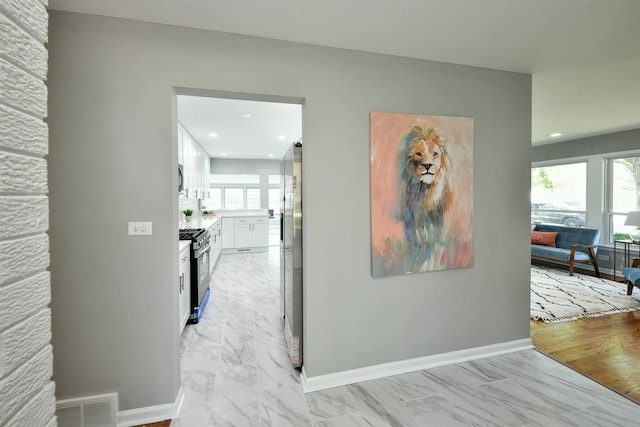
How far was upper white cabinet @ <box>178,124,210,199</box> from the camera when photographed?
454cm

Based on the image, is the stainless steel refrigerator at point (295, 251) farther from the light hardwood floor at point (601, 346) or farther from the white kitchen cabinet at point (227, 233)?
the white kitchen cabinet at point (227, 233)

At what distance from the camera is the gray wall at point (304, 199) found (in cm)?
170

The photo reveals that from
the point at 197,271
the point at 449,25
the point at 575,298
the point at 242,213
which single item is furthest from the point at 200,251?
the point at 575,298

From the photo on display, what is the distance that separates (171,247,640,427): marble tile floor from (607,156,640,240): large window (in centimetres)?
438

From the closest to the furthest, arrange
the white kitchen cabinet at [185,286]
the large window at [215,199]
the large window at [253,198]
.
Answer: the white kitchen cabinet at [185,286] < the large window at [215,199] < the large window at [253,198]

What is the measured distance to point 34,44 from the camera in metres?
0.79

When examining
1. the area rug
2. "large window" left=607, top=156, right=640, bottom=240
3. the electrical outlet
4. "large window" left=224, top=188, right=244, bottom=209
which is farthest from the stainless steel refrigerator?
"large window" left=224, top=188, right=244, bottom=209

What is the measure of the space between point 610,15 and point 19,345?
3.24m

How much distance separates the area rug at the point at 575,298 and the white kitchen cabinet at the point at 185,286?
154 inches

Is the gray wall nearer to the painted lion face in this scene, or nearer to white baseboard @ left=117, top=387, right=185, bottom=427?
white baseboard @ left=117, top=387, right=185, bottom=427

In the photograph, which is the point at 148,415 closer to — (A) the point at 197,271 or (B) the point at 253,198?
(A) the point at 197,271

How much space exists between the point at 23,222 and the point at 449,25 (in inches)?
91.8

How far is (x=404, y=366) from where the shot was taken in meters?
2.24

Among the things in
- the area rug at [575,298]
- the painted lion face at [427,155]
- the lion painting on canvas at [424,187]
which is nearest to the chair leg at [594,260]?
the area rug at [575,298]
